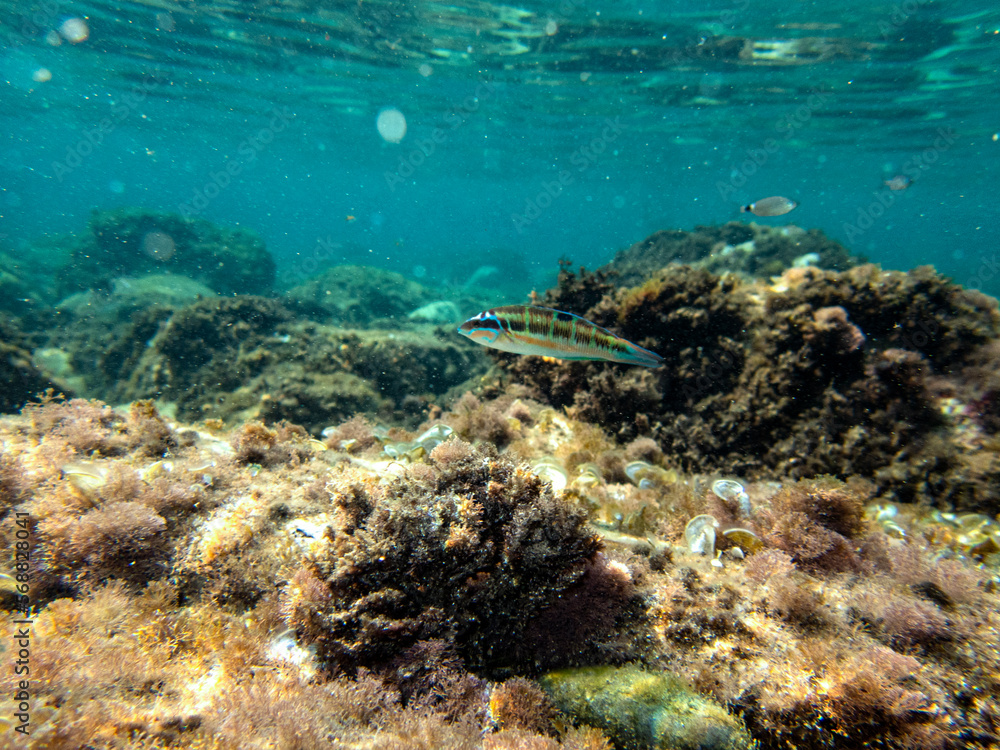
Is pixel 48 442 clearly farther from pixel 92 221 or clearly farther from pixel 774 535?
pixel 92 221

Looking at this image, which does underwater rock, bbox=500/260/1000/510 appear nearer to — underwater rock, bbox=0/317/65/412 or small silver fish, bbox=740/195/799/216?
small silver fish, bbox=740/195/799/216

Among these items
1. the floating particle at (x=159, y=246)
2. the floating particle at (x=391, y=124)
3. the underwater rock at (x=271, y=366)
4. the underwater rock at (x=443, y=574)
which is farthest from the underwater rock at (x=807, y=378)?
the floating particle at (x=391, y=124)

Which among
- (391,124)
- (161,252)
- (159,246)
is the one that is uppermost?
(391,124)

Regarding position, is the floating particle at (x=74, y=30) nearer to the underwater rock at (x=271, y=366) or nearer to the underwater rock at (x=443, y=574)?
the underwater rock at (x=271, y=366)

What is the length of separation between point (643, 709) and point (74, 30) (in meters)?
37.2

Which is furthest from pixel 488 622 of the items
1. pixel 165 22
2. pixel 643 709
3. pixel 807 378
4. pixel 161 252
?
pixel 165 22

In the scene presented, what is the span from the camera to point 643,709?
6.38ft

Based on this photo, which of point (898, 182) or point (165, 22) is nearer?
point (898, 182)

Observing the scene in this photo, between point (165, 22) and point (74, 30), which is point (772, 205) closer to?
point (165, 22)

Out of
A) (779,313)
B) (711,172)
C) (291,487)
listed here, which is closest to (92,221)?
(291,487)

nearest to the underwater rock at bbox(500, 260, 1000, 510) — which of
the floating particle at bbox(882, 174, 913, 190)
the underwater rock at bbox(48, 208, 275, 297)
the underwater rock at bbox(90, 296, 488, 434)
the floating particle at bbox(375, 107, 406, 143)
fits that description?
the underwater rock at bbox(90, 296, 488, 434)

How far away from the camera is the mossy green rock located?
6.06ft

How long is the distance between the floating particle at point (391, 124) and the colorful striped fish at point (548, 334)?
38.8 m

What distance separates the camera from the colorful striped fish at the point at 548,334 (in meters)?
3.50
